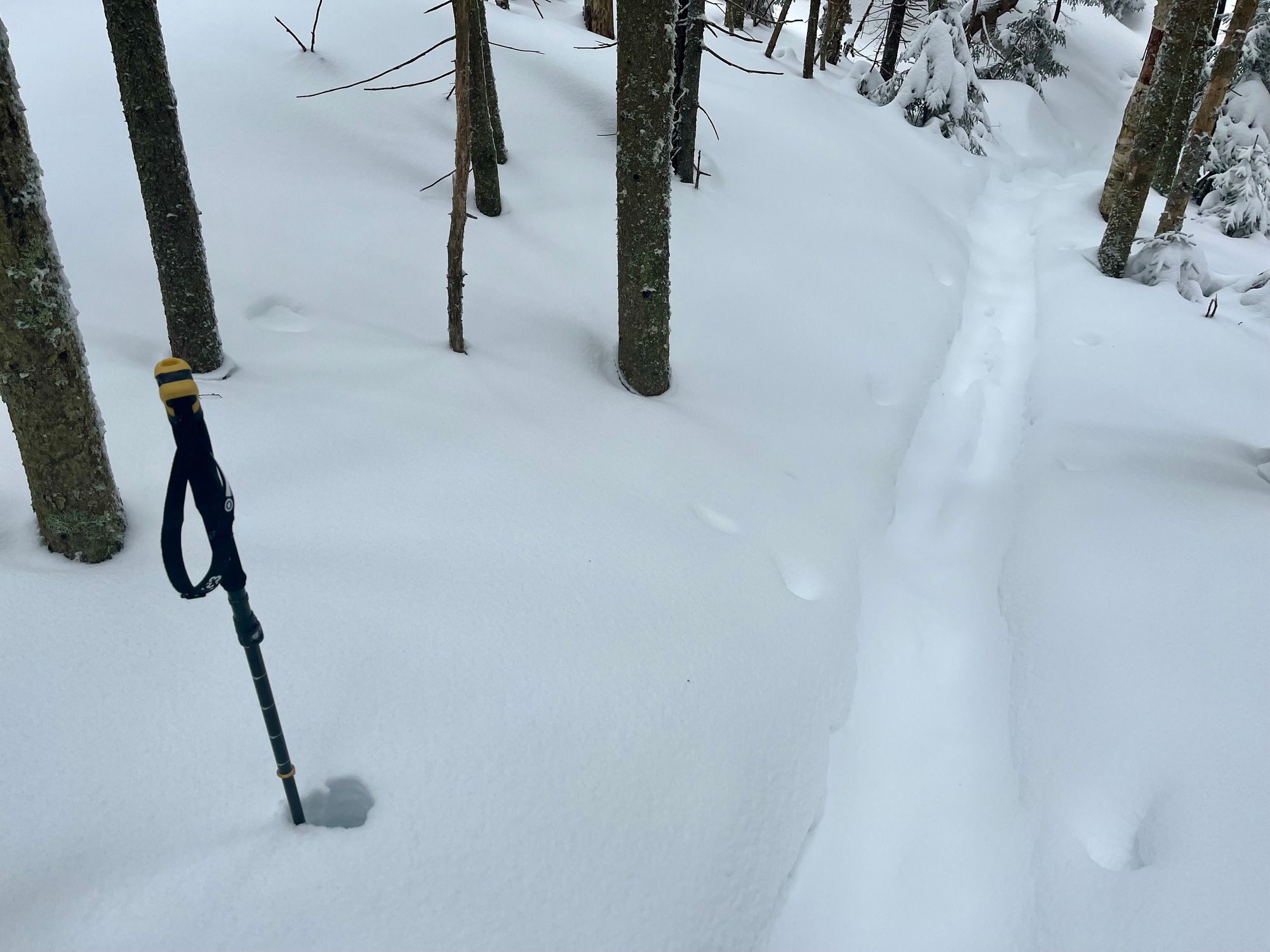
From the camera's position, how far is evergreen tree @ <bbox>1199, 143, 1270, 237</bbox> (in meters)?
12.1

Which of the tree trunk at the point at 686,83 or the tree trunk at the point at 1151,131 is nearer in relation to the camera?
the tree trunk at the point at 686,83

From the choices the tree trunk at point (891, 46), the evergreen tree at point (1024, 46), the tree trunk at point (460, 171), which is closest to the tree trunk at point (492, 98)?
the tree trunk at point (460, 171)

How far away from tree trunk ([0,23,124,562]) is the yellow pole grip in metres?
1.31

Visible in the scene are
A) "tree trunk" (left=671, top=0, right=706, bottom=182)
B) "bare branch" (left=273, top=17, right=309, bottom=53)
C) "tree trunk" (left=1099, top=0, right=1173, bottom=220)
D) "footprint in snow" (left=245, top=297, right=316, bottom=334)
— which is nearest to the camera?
"footprint in snow" (left=245, top=297, right=316, bottom=334)

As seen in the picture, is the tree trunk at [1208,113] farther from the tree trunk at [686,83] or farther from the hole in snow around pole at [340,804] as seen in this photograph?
the hole in snow around pole at [340,804]

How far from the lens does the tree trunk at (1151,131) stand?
801 centimetres

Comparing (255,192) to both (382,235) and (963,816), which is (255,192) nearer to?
(382,235)

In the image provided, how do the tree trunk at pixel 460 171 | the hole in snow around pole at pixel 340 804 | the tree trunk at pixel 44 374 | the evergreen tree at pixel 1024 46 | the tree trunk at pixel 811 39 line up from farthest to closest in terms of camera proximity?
the evergreen tree at pixel 1024 46
the tree trunk at pixel 811 39
the tree trunk at pixel 460 171
the tree trunk at pixel 44 374
the hole in snow around pole at pixel 340 804

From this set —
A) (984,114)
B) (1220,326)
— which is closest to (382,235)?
(1220,326)

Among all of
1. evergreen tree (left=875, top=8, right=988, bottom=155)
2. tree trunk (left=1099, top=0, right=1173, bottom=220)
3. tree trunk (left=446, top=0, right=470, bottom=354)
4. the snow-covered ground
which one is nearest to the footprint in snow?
the snow-covered ground

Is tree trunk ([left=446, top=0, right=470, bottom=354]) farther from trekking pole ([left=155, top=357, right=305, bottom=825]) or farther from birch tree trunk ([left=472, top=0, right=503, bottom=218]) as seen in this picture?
trekking pole ([left=155, top=357, right=305, bottom=825])

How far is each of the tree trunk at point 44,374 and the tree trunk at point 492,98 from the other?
14.8 ft

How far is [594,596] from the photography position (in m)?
3.47

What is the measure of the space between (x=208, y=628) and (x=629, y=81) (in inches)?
151
